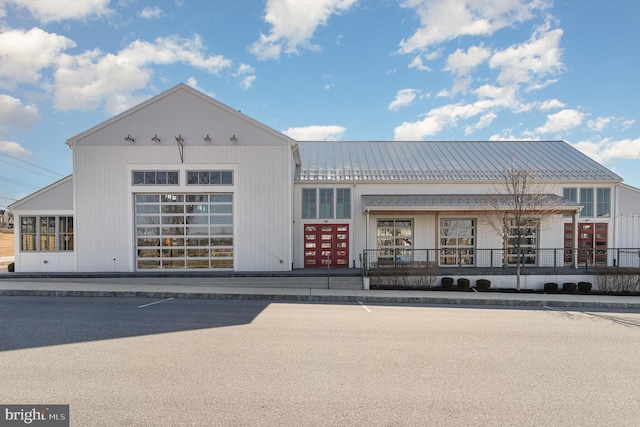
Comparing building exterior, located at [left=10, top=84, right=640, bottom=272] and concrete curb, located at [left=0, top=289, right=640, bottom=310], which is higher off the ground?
building exterior, located at [left=10, top=84, right=640, bottom=272]

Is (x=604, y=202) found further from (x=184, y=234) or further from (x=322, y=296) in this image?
(x=184, y=234)

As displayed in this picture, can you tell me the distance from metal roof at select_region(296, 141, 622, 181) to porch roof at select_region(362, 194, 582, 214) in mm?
1418

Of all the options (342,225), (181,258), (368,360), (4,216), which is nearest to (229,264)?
A: (181,258)

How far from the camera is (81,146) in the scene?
51.6ft

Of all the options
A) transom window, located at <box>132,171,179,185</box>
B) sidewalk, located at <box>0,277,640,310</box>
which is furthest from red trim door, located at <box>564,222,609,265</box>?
transom window, located at <box>132,171,179,185</box>

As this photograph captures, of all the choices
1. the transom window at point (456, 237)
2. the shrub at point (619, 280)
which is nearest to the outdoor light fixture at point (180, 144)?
the transom window at point (456, 237)

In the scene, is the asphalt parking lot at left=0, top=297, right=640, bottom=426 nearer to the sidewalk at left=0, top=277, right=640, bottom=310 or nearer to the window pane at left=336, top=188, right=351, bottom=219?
the sidewalk at left=0, top=277, right=640, bottom=310

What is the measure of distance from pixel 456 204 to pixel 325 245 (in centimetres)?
657

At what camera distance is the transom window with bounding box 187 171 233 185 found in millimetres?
16047

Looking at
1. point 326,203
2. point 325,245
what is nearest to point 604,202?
point 326,203

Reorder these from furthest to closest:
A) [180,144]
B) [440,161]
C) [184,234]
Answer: [440,161] → [184,234] → [180,144]

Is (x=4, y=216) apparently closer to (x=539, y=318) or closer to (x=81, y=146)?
(x=81, y=146)

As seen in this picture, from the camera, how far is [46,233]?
53.4ft

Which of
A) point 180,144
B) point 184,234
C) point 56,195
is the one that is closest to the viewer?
point 180,144
